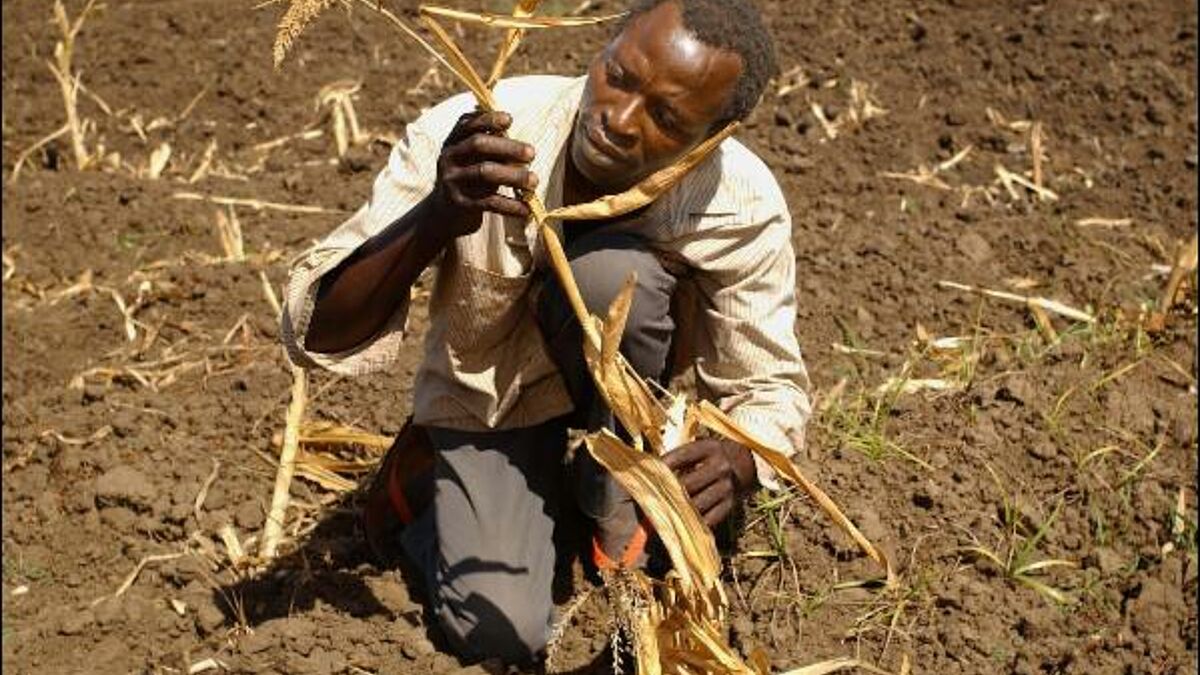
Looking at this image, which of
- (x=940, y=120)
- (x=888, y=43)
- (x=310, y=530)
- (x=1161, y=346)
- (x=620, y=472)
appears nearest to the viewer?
(x=620, y=472)

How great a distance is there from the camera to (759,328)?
9.16 ft

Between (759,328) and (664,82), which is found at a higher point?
(664,82)

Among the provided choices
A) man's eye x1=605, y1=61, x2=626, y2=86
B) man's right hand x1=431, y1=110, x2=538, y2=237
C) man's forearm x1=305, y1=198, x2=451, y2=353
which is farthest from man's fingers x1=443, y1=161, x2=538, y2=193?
man's eye x1=605, y1=61, x2=626, y2=86

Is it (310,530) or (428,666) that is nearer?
(428,666)

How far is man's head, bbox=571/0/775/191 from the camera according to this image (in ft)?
7.75

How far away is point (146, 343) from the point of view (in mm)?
3811

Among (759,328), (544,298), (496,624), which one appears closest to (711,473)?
(759,328)

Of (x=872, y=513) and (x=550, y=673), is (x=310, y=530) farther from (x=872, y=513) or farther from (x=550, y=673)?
(x=872, y=513)

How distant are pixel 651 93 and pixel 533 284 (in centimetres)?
51

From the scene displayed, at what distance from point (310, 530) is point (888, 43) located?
106 inches

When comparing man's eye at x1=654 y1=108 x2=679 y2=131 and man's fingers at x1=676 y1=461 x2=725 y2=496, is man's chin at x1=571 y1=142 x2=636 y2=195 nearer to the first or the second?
man's eye at x1=654 y1=108 x2=679 y2=131

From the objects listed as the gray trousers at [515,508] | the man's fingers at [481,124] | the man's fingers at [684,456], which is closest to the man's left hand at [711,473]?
the man's fingers at [684,456]

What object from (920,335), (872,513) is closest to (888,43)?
(920,335)

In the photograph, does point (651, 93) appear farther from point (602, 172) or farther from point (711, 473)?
point (711, 473)
